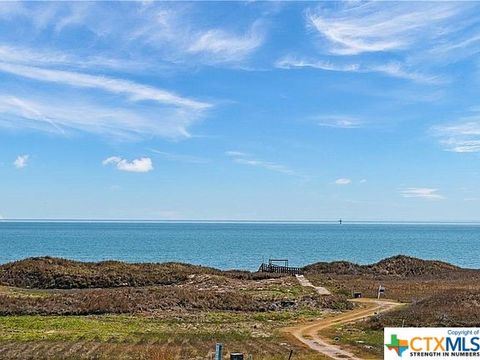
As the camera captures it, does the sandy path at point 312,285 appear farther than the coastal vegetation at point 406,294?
Yes

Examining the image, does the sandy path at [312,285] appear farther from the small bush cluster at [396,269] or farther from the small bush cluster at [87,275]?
the small bush cluster at [396,269]

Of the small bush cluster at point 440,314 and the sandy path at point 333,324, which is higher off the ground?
the small bush cluster at point 440,314

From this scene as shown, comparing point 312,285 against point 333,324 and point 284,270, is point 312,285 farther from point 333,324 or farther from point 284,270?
point 333,324

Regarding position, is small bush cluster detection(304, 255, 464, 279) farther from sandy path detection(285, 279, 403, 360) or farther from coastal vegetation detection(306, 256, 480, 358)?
sandy path detection(285, 279, 403, 360)

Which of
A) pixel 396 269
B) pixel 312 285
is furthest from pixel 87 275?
pixel 396 269

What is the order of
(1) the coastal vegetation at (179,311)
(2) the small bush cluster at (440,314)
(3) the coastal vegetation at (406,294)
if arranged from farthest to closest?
(2) the small bush cluster at (440,314) < (3) the coastal vegetation at (406,294) < (1) the coastal vegetation at (179,311)

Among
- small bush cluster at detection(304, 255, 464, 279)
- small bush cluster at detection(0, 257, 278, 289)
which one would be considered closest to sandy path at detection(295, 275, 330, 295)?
small bush cluster at detection(0, 257, 278, 289)

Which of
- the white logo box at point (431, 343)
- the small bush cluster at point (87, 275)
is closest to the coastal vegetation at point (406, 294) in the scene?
the white logo box at point (431, 343)

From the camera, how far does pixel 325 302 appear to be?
1954 inches

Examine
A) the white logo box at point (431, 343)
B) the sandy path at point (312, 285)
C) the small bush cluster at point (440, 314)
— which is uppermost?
the white logo box at point (431, 343)

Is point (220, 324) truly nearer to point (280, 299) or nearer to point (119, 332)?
point (119, 332)

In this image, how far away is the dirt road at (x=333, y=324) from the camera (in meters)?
30.5

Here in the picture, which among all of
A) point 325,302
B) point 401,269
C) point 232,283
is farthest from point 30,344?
point 401,269

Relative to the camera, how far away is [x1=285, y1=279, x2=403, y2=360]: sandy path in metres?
30.5
